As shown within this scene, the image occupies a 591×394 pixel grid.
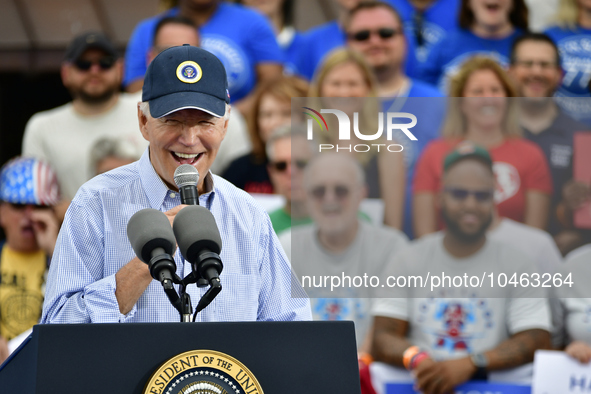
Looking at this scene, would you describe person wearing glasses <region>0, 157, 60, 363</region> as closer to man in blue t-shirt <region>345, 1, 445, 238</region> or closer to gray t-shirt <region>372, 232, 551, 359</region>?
gray t-shirt <region>372, 232, 551, 359</region>

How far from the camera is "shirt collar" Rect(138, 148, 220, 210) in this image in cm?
229

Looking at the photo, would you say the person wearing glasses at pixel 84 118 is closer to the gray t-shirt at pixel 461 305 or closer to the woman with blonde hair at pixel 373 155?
the woman with blonde hair at pixel 373 155

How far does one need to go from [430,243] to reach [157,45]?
8.12 feet

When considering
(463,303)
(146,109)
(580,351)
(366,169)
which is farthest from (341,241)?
(146,109)

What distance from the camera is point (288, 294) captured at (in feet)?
7.79

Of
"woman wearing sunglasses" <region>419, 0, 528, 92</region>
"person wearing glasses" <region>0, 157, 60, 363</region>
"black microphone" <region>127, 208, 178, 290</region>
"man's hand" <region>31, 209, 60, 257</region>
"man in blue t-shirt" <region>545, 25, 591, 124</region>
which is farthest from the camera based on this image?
"woman wearing sunglasses" <region>419, 0, 528, 92</region>

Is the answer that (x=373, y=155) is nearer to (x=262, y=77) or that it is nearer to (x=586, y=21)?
(x=262, y=77)

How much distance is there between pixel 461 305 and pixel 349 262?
1.85 feet

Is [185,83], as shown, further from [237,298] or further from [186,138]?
[237,298]

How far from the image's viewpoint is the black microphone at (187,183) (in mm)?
1937

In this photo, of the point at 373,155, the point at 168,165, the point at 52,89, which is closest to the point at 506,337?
the point at 373,155

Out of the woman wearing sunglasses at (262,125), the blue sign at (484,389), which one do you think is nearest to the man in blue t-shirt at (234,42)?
the woman wearing sunglasses at (262,125)

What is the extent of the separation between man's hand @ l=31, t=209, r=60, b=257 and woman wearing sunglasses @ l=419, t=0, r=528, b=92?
2688mm

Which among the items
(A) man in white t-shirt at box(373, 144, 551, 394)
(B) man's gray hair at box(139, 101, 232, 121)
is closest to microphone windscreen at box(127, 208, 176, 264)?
(B) man's gray hair at box(139, 101, 232, 121)
